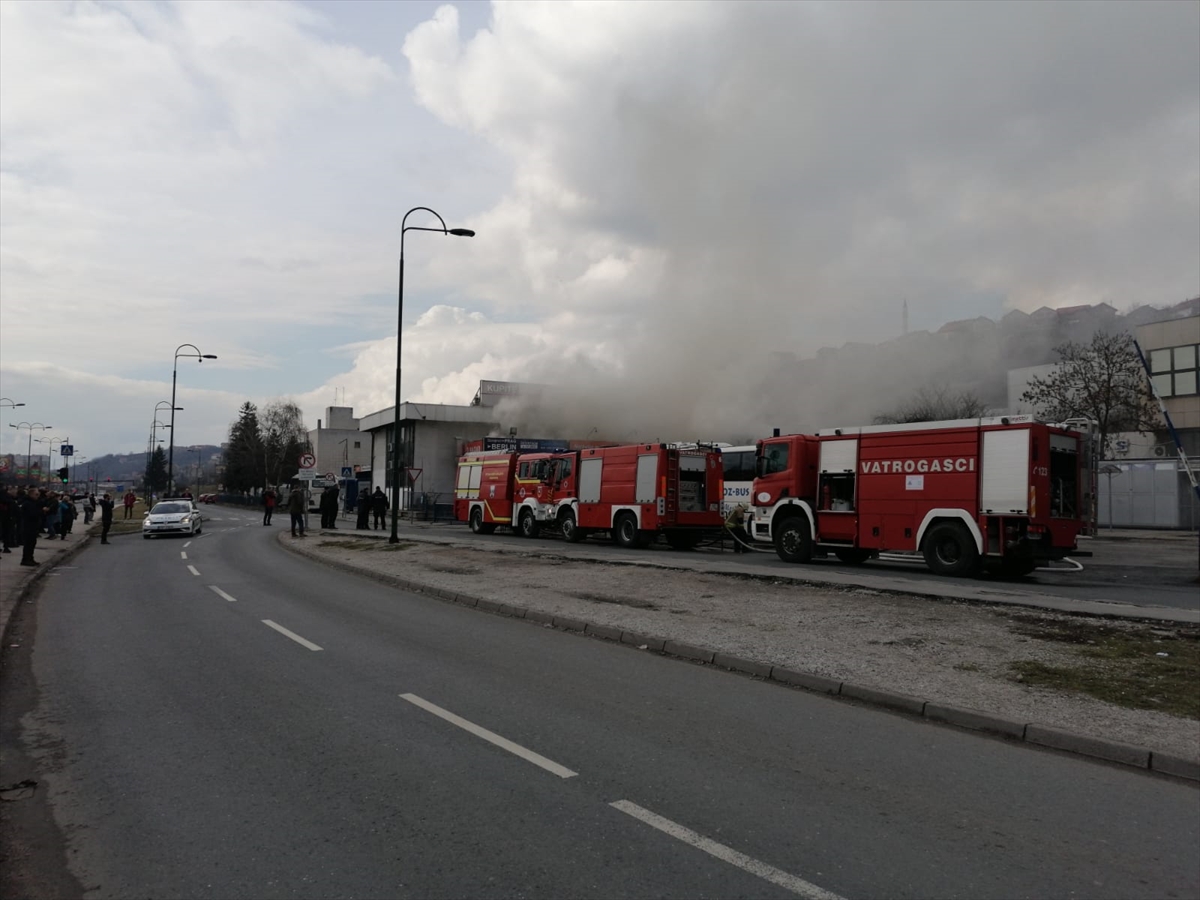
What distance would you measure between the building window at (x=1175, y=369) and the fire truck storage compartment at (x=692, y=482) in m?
31.6

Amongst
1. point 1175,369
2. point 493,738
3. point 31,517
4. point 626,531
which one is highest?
point 1175,369

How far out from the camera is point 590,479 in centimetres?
2588

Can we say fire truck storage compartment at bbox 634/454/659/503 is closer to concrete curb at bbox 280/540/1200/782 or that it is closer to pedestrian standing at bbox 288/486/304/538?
pedestrian standing at bbox 288/486/304/538

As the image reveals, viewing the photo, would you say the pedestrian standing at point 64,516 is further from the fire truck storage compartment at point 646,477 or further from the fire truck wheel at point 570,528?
the fire truck storage compartment at point 646,477

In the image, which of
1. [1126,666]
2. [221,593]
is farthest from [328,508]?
[1126,666]

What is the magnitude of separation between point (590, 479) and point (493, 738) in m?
20.4

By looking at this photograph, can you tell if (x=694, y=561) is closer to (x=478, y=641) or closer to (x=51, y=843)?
(x=478, y=641)

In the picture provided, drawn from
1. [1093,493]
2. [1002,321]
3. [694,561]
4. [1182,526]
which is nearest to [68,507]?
[694,561]

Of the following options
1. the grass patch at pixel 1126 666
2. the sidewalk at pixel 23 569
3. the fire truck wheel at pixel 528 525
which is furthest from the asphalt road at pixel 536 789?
the fire truck wheel at pixel 528 525

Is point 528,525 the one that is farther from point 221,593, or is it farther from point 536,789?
point 536,789

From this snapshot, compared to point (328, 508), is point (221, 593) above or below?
below

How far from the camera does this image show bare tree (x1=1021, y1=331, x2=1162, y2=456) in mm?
33500

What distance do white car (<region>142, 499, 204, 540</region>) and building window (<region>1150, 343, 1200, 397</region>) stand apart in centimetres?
4505

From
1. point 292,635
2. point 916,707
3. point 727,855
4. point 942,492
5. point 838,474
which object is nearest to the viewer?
point 727,855
